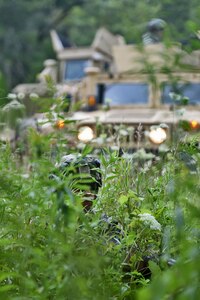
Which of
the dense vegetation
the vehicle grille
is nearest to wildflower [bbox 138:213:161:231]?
the dense vegetation

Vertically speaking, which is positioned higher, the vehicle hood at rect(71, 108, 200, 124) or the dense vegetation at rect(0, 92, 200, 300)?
the vehicle hood at rect(71, 108, 200, 124)

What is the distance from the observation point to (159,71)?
1.50 meters

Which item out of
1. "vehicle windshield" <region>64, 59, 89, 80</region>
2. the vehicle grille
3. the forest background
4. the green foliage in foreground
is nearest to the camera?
the green foliage in foreground

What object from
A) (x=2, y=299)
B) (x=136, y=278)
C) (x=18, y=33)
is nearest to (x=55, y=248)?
(x=2, y=299)

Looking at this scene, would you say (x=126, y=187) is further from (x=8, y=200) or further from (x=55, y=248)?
(x=55, y=248)

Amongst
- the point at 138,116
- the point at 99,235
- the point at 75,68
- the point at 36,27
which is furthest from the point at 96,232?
the point at 36,27

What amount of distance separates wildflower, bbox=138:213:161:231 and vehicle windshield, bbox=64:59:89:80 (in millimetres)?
12559

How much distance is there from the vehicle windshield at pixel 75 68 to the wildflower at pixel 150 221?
41.2 feet

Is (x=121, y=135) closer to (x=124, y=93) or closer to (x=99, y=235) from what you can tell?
(x=99, y=235)

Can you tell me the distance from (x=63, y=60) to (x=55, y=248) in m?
13.9

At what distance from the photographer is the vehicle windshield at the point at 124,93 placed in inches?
337

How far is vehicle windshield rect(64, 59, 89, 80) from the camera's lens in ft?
47.9

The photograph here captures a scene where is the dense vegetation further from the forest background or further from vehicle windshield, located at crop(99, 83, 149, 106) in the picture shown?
the forest background

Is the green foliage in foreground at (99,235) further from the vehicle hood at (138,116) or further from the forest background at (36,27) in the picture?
the forest background at (36,27)
